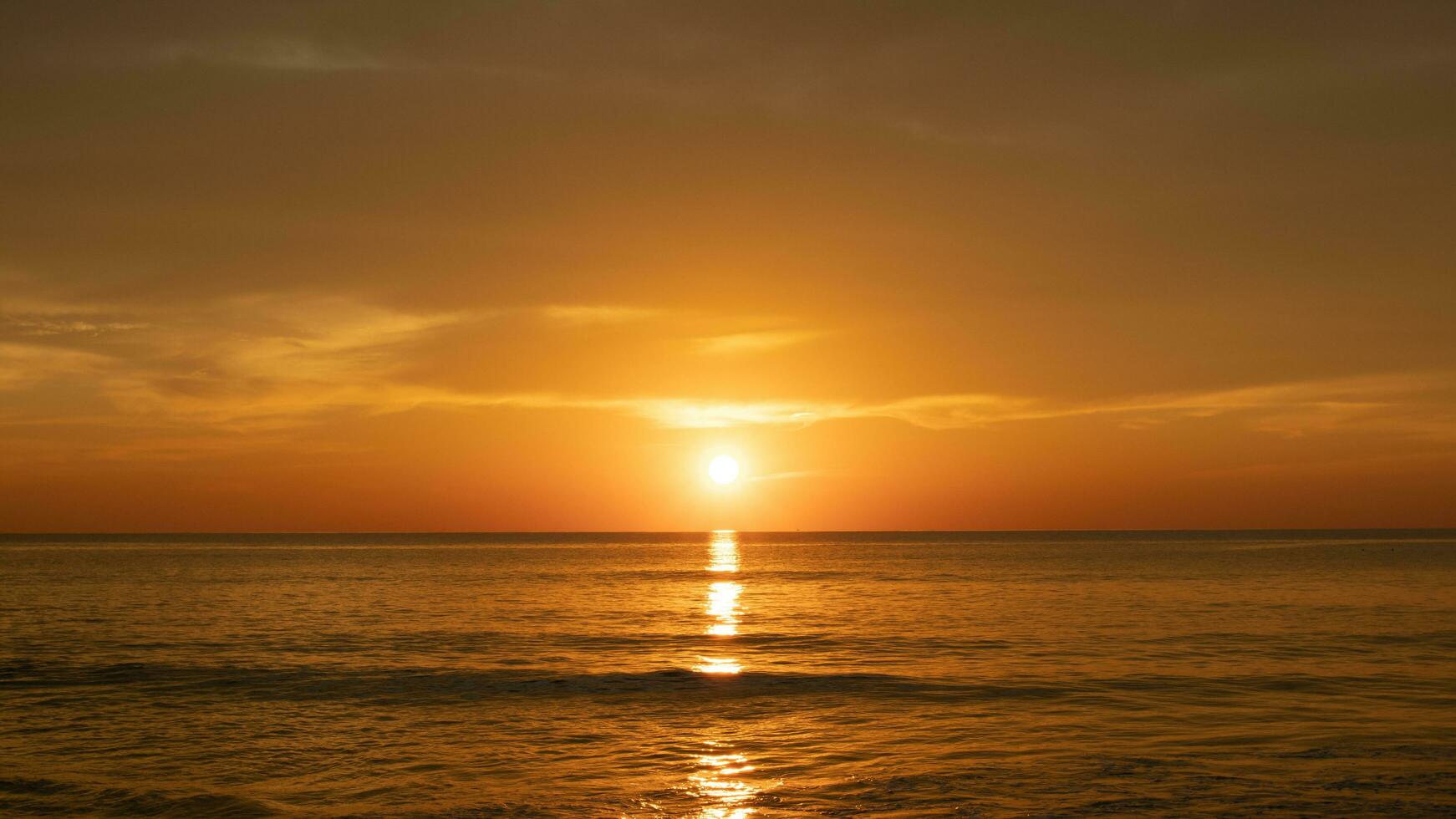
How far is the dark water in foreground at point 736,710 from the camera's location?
63.8 feet

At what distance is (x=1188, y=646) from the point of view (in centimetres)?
4200

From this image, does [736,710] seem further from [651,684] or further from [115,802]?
[115,802]

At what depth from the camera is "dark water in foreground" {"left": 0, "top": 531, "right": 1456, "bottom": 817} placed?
63.8ft

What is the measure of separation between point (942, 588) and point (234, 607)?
173 feet

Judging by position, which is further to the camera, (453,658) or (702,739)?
(453,658)

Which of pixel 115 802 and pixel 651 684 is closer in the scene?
pixel 115 802

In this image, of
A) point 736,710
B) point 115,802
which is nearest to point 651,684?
point 736,710

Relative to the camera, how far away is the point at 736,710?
2869 cm

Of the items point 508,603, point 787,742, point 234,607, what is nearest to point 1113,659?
point 787,742

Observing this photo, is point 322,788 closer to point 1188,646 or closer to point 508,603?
point 1188,646

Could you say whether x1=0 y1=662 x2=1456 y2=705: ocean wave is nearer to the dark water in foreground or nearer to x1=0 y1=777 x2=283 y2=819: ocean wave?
the dark water in foreground

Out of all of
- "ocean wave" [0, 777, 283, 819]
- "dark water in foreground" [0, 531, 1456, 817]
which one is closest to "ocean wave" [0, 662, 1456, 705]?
"dark water in foreground" [0, 531, 1456, 817]

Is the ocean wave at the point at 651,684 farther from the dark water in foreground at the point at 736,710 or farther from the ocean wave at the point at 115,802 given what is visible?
the ocean wave at the point at 115,802

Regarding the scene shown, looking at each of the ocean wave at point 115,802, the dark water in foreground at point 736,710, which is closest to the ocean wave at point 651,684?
the dark water in foreground at point 736,710
